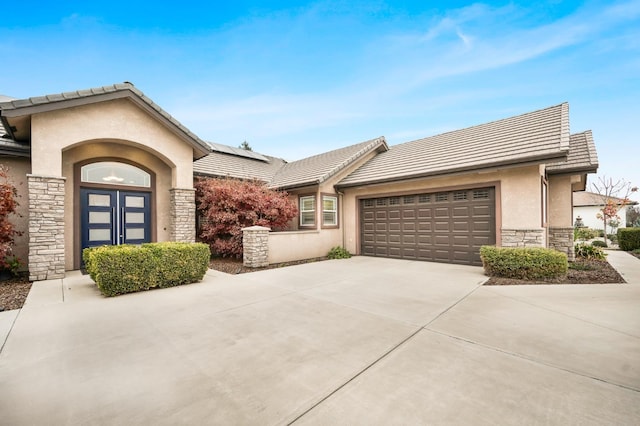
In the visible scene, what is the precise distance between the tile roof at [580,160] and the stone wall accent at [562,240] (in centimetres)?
235

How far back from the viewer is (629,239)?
15.5 metres

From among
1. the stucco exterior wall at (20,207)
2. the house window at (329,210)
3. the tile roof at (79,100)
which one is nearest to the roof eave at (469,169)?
the house window at (329,210)

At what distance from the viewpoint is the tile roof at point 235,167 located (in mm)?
13048

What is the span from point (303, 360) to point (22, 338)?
158 inches

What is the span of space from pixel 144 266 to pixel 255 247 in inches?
142

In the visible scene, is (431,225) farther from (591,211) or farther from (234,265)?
(591,211)

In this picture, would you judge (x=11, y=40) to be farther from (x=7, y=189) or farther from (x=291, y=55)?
(x=291, y=55)

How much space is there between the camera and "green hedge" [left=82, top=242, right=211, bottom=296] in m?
5.76

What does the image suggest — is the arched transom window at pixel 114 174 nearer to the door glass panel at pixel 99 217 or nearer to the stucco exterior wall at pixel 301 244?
the door glass panel at pixel 99 217

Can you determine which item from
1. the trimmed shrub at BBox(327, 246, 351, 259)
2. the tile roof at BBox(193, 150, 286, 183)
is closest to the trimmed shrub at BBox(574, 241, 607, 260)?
the trimmed shrub at BBox(327, 246, 351, 259)

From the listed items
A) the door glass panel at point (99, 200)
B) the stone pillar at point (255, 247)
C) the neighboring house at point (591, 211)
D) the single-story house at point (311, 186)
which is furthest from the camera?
the neighboring house at point (591, 211)

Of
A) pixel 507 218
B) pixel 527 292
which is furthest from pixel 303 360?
pixel 507 218

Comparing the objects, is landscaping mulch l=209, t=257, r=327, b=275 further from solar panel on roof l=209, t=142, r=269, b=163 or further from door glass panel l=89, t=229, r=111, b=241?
solar panel on roof l=209, t=142, r=269, b=163

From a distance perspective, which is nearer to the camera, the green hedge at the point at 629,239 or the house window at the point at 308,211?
the house window at the point at 308,211
